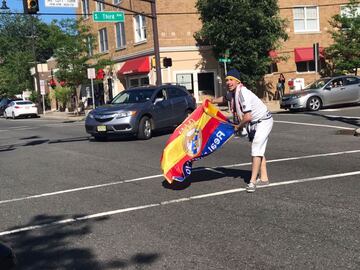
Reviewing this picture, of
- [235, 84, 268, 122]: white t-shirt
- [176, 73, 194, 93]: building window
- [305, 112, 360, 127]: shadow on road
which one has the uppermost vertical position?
[176, 73, 194, 93]: building window

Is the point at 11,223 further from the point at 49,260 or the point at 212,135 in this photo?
the point at 212,135

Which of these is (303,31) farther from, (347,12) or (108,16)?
(108,16)

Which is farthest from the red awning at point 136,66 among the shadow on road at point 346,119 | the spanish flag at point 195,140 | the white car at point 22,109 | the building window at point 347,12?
the spanish flag at point 195,140

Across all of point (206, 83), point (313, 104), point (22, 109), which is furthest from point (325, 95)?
point (22, 109)

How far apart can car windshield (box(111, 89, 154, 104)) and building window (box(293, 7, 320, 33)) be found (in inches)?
879

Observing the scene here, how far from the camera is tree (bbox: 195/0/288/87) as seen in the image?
2973 centimetres

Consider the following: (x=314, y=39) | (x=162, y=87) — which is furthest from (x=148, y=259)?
(x=314, y=39)

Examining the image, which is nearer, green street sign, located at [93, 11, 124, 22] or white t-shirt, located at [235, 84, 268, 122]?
white t-shirt, located at [235, 84, 268, 122]

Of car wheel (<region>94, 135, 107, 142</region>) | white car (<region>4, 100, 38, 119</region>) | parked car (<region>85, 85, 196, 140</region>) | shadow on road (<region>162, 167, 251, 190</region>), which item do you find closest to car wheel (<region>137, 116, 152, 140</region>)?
parked car (<region>85, 85, 196, 140</region>)

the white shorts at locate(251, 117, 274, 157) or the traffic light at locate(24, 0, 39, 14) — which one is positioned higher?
the traffic light at locate(24, 0, 39, 14)

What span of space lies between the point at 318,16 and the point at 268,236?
109 feet

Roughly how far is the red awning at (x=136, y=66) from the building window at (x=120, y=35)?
2.04 m

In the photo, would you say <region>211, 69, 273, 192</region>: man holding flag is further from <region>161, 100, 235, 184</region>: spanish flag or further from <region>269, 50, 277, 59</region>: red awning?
<region>269, 50, 277, 59</region>: red awning

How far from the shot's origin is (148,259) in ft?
15.3
